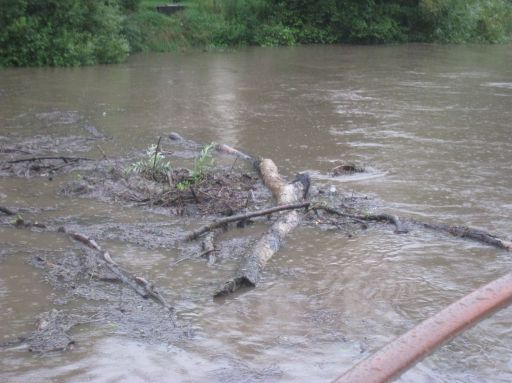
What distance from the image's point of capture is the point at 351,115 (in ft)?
44.6

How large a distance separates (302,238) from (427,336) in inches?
191

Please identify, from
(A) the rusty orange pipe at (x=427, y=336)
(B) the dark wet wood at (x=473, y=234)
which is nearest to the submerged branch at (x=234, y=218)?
(B) the dark wet wood at (x=473, y=234)

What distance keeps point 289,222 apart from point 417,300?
1901 mm

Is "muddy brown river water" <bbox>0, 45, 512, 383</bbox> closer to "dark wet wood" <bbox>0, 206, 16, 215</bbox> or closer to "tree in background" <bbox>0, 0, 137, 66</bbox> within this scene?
"dark wet wood" <bbox>0, 206, 16, 215</bbox>

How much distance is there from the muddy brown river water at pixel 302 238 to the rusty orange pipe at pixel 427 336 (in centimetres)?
229

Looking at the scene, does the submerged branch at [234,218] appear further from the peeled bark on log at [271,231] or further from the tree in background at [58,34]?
the tree in background at [58,34]

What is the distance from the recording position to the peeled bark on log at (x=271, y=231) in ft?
18.1

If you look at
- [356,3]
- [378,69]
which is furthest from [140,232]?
[356,3]

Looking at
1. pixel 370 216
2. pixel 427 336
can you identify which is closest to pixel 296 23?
pixel 370 216

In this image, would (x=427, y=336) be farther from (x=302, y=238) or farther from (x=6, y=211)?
(x=6, y=211)

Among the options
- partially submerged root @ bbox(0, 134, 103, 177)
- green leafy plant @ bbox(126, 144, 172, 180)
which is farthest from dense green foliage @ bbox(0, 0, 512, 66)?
green leafy plant @ bbox(126, 144, 172, 180)

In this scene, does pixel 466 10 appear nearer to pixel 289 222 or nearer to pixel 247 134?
pixel 247 134

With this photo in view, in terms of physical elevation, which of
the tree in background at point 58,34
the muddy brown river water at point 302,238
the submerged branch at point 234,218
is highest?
the tree in background at point 58,34

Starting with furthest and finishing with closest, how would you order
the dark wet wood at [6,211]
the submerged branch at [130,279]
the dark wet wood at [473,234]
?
1. the dark wet wood at [6,211]
2. the dark wet wood at [473,234]
3. the submerged branch at [130,279]
